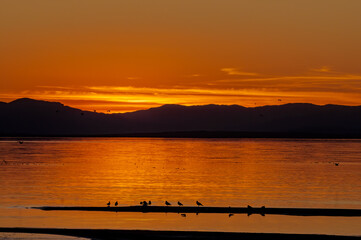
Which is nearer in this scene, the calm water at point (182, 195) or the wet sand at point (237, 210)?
the calm water at point (182, 195)

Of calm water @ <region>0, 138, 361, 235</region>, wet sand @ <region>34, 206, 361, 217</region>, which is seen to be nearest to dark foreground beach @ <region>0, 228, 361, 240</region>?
calm water @ <region>0, 138, 361, 235</region>

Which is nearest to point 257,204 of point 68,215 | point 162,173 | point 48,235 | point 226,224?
point 226,224

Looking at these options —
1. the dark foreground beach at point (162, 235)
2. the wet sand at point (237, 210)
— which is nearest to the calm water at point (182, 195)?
the wet sand at point (237, 210)

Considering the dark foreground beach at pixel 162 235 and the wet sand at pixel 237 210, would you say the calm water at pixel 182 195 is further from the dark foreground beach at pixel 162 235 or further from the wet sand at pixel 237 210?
the dark foreground beach at pixel 162 235

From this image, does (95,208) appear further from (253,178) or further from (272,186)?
(253,178)

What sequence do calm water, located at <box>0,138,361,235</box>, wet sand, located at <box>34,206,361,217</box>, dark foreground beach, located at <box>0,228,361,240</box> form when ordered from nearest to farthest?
1. dark foreground beach, located at <box>0,228,361,240</box>
2. calm water, located at <box>0,138,361,235</box>
3. wet sand, located at <box>34,206,361,217</box>

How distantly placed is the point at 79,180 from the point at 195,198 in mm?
22413

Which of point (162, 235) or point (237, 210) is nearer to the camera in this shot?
point (162, 235)

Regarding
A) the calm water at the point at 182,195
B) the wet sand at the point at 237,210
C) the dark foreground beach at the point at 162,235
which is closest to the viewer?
the dark foreground beach at the point at 162,235

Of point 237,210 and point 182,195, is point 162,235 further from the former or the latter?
point 182,195

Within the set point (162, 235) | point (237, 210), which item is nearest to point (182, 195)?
point (237, 210)

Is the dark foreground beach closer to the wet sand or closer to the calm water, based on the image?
the calm water

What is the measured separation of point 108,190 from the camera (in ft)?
203

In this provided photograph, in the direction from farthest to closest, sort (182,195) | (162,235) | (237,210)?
(182,195), (237,210), (162,235)
